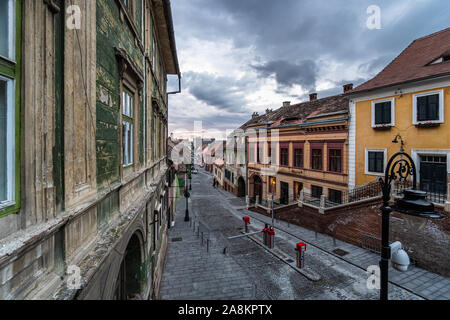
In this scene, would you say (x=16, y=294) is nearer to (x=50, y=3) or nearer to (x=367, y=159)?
(x=50, y=3)

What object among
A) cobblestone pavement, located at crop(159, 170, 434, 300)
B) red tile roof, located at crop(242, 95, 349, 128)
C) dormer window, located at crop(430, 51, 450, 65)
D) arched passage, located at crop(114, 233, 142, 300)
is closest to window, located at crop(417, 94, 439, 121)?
dormer window, located at crop(430, 51, 450, 65)

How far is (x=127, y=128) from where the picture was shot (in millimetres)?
5121

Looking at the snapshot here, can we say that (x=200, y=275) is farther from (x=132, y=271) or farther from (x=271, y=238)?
(x=132, y=271)

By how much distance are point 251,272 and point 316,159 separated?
522 inches

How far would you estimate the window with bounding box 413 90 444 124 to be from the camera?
13.1m

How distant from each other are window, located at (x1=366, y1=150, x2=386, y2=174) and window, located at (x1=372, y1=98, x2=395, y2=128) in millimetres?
1942

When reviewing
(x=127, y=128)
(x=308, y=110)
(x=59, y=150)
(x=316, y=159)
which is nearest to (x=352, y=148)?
(x=316, y=159)

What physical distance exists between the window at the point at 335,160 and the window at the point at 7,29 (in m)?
20.6

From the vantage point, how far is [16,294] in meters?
1.70

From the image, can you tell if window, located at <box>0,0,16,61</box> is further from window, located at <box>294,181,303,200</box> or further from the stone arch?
window, located at <box>294,181,303,200</box>

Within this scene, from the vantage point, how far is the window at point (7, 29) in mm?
1668

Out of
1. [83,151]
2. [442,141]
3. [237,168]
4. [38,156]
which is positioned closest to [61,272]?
[38,156]

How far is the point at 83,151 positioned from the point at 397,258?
7.54 m

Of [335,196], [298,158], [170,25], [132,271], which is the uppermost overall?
[170,25]
